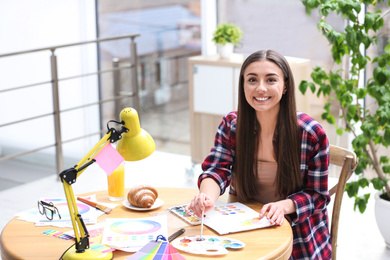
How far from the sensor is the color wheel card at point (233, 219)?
167 cm

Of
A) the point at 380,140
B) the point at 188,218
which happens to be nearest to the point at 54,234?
the point at 188,218

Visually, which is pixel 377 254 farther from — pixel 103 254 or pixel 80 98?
pixel 80 98

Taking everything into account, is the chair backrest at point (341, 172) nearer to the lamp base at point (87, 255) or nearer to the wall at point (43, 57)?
the lamp base at point (87, 255)

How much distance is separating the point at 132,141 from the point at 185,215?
0.34 meters

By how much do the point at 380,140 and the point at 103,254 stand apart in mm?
1919

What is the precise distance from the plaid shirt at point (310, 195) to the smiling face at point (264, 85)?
146 mm

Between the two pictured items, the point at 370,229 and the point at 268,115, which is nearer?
the point at 268,115

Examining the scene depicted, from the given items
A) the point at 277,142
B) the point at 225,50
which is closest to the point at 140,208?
the point at 277,142

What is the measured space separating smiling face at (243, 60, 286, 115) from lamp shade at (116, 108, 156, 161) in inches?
17.1

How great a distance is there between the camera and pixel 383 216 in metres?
3.05

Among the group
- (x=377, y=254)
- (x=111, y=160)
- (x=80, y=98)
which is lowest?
(x=377, y=254)

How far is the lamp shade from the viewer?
1.56 metres

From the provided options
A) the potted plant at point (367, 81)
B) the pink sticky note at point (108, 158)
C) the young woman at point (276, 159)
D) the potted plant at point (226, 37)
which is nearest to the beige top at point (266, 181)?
the young woman at point (276, 159)

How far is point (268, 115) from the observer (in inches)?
76.9
